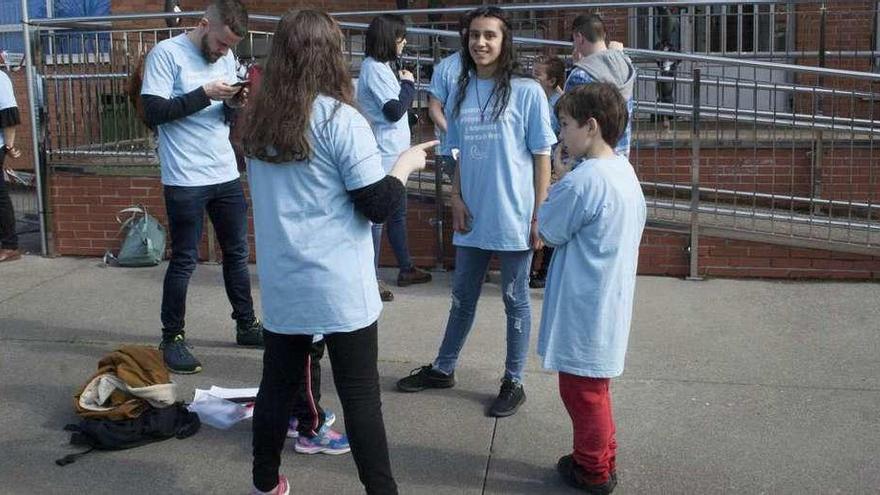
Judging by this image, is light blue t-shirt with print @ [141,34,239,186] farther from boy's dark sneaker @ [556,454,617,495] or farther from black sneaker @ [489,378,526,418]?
boy's dark sneaker @ [556,454,617,495]

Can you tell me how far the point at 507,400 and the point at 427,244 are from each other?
9.77ft

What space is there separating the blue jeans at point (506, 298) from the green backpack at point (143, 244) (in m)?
3.53

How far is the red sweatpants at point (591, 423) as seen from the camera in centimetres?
390

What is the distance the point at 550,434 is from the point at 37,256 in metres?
5.29

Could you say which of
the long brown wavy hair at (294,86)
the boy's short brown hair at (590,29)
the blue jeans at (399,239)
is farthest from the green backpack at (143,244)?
the long brown wavy hair at (294,86)

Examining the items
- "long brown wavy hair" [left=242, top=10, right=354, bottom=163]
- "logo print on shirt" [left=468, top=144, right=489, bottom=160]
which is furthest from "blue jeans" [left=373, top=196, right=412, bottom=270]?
"long brown wavy hair" [left=242, top=10, right=354, bottom=163]

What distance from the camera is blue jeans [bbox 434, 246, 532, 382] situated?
475cm

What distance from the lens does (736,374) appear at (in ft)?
17.6

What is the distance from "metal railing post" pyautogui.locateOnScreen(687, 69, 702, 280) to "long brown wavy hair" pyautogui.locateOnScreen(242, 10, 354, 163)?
420cm

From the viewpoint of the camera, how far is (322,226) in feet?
11.3

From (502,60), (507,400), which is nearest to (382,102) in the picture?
(502,60)

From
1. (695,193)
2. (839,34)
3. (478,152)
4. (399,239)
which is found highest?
(839,34)

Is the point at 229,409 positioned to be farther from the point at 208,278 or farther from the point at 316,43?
the point at 208,278

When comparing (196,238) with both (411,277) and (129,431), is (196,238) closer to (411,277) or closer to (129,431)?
(129,431)
